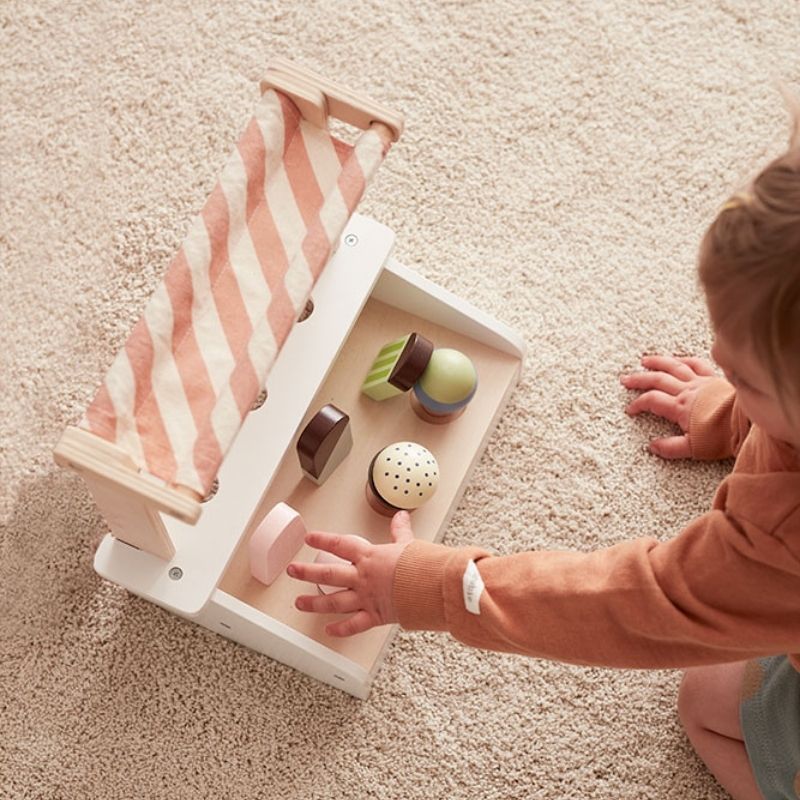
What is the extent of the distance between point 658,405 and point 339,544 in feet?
1.25

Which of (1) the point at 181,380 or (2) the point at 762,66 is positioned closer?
(1) the point at 181,380

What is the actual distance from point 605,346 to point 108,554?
1.79ft

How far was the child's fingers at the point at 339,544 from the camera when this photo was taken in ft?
2.75

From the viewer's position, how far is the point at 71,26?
45.1 inches

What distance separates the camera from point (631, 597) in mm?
727

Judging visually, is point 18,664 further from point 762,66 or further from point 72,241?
point 762,66

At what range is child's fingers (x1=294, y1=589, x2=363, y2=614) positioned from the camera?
2.75 feet

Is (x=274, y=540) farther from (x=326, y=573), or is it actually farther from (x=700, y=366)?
(x=700, y=366)

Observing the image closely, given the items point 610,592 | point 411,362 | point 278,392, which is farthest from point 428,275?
point 610,592

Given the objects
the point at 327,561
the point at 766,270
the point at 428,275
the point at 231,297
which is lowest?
the point at 327,561

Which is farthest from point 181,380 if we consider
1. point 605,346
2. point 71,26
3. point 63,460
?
point 71,26

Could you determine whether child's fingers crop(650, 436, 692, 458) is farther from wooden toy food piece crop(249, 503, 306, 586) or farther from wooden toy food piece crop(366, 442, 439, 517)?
wooden toy food piece crop(249, 503, 306, 586)

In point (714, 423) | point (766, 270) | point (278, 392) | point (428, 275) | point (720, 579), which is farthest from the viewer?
point (428, 275)

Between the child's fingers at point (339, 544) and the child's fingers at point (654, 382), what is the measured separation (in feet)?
1.20
